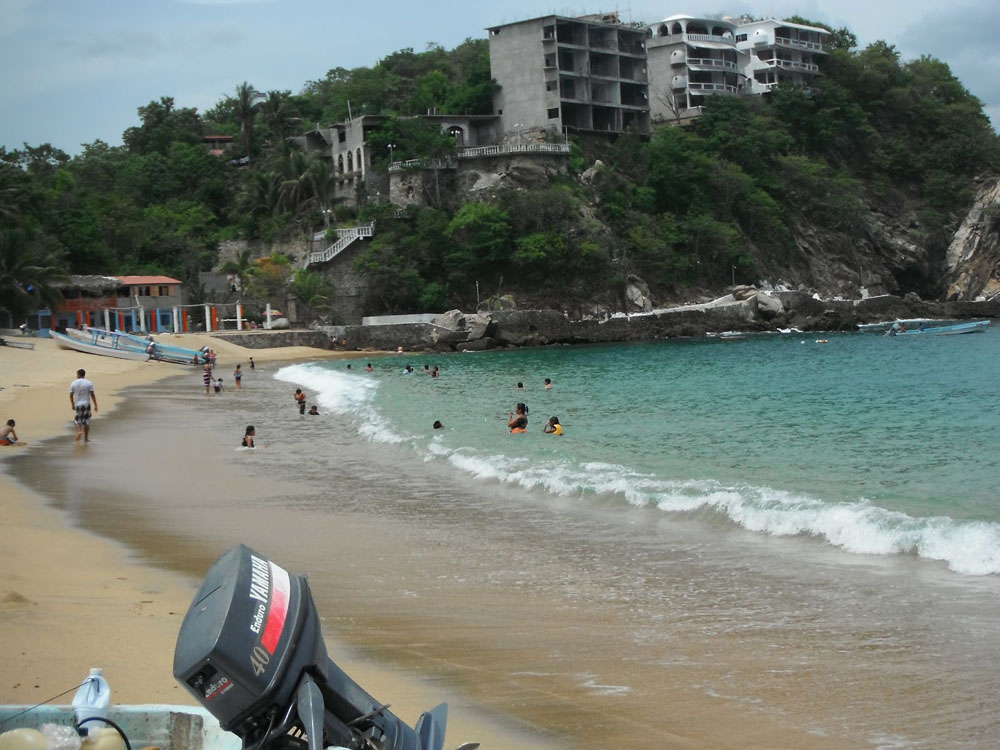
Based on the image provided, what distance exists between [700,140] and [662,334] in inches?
697

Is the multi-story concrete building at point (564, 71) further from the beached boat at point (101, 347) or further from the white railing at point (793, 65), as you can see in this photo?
the beached boat at point (101, 347)

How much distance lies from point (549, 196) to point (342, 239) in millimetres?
12781

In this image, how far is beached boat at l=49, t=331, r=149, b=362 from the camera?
47281mm

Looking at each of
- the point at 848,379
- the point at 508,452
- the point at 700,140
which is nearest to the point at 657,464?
the point at 508,452

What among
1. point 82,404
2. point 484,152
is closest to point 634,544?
point 82,404

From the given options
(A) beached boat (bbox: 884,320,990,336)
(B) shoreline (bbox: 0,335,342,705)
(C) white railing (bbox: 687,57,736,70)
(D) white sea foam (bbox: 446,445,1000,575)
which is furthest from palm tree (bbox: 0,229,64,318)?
(C) white railing (bbox: 687,57,736,70)

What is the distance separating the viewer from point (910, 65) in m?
88.8

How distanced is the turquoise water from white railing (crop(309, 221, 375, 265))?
20.9 meters

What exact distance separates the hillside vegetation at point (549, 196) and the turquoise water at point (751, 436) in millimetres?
20655

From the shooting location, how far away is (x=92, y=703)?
4.09 meters

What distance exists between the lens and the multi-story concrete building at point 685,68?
7606 cm

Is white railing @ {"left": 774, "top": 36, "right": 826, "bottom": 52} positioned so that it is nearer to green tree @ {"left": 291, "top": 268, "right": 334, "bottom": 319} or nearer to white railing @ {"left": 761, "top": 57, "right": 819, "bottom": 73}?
white railing @ {"left": 761, "top": 57, "right": 819, "bottom": 73}

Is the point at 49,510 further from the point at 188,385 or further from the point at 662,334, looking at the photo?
the point at 662,334

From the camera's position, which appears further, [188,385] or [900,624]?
[188,385]
